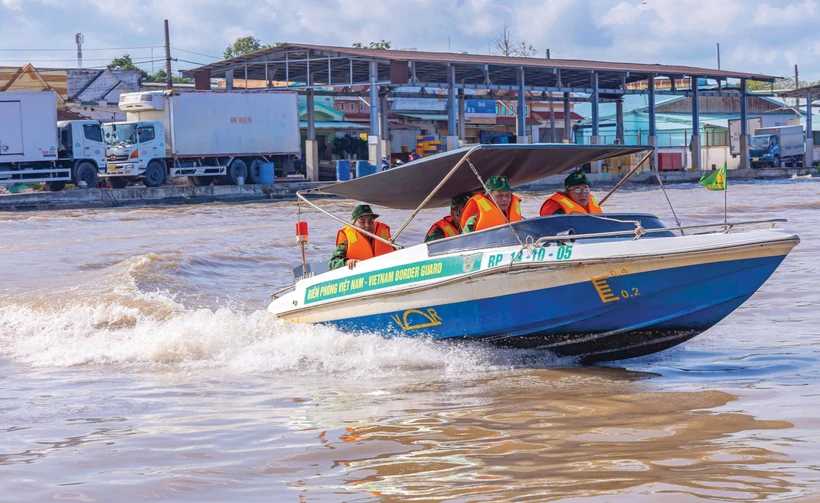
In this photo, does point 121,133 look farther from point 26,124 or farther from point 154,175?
point 26,124

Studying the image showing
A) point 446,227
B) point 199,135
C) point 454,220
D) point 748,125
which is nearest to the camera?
point 446,227

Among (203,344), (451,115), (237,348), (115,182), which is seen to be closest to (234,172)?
(115,182)

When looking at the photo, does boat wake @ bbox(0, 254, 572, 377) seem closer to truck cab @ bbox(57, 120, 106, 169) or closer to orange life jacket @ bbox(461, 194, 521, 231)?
orange life jacket @ bbox(461, 194, 521, 231)

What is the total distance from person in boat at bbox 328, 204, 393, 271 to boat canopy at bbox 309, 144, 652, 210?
0.26 m

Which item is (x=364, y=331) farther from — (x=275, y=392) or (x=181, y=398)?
(x=181, y=398)

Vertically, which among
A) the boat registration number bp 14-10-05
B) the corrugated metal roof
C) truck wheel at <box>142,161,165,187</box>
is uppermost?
the corrugated metal roof

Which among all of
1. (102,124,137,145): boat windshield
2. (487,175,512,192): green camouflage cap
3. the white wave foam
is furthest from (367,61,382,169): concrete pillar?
(487,175,512,192): green camouflage cap

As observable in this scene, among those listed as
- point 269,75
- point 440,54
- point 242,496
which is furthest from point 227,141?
point 242,496

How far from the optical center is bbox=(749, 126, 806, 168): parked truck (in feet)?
161

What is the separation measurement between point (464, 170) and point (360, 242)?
117 cm

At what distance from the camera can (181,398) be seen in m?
7.19

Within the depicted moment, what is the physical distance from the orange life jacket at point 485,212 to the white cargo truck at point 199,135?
25.5 m

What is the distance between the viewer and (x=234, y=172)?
34.4 metres

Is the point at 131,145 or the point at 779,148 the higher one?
the point at 131,145
